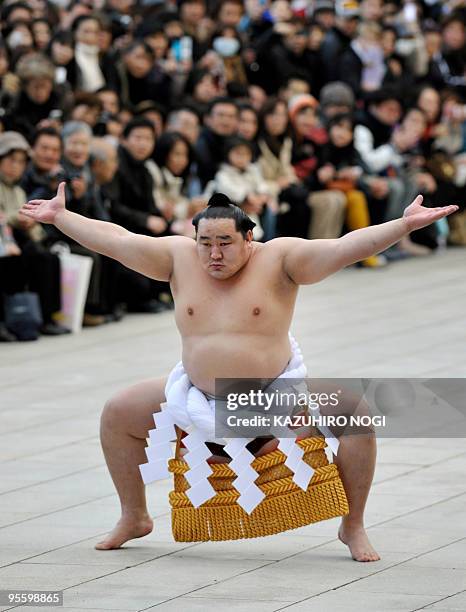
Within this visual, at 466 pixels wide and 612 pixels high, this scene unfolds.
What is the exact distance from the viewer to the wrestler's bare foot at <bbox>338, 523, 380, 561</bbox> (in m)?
4.21

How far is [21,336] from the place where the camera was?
8.48 metres

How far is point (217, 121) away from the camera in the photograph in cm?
1049

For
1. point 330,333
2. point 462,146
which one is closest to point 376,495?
point 330,333

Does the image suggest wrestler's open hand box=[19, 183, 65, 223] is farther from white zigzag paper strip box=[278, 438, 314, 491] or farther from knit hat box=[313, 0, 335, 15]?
knit hat box=[313, 0, 335, 15]

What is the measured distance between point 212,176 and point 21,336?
7.80 feet

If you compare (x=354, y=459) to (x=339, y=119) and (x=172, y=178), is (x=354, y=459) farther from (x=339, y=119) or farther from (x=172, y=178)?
(x=339, y=119)

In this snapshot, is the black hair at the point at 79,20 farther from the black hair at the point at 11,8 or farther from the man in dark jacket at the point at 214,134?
the man in dark jacket at the point at 214,134

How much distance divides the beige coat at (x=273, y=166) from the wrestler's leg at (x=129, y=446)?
663 cm

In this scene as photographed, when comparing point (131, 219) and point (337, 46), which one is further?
point (337, 46)

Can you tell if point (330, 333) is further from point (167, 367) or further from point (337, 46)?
point (337, 46)

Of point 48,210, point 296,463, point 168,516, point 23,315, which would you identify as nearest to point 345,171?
point 23,315

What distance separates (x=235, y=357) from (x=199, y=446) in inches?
10.9

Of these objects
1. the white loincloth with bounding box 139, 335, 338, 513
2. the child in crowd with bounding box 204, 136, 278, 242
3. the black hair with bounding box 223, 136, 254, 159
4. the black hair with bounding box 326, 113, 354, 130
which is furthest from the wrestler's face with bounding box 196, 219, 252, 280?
the black hair with bounding box 326, 113, 354, 130

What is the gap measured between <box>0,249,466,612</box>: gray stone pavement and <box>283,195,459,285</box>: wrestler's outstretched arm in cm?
83
